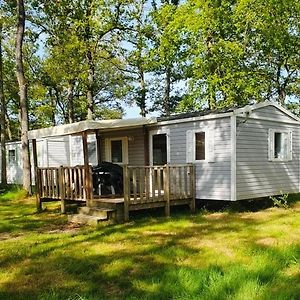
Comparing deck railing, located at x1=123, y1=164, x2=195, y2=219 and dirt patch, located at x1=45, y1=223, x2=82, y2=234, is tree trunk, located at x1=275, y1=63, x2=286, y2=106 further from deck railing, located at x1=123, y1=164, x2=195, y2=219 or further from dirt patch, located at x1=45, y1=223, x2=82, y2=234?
dirt patch, located at x1=45, y1=223, x2=82, y2=234

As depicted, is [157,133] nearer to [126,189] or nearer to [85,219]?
[126,189]

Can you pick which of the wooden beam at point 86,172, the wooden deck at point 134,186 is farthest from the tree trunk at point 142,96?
the wooden beam at point 86,172

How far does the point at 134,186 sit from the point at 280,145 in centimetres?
533

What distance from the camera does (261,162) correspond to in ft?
36.9

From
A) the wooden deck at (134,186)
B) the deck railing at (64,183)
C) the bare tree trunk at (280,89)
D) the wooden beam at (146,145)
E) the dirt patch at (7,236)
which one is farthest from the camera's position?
the bare tree trunk at (280,89)

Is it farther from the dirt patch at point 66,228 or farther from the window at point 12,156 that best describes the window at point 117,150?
the window at point 12,156

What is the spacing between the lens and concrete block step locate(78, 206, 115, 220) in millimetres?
Result: 9352

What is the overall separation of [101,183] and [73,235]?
3086 mm

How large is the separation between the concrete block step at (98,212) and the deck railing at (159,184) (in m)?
0.38

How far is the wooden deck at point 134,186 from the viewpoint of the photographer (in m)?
9.63

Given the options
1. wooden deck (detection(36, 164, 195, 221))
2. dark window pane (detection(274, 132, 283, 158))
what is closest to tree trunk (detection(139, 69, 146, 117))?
dark window pane (detection(274, 132, 283, 158))

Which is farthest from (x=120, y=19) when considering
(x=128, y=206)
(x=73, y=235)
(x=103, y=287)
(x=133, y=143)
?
(x=103, y=287)

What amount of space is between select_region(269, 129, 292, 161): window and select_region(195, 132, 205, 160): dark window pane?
2.15 meters

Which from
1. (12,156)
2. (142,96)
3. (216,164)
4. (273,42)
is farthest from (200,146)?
(12,156)
